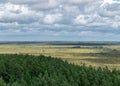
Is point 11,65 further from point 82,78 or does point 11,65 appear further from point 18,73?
point 82,78

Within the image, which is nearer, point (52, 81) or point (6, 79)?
point (52, 81)

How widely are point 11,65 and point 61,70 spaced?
1886 centimetres

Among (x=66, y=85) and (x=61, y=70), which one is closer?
(x=66, y=85)

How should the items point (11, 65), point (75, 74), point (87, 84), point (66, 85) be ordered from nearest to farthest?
point (66, 85), point (87, 84), point (75, 74), point (11, 65)

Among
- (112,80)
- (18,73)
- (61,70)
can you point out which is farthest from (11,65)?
(112,80)

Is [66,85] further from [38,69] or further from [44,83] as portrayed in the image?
[38,69]

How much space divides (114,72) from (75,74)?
18.5m

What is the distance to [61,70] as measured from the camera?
120m

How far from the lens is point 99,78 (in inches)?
4213

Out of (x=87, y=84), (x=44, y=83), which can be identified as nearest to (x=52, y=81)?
(x=44, y=83)

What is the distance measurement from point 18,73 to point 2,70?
5.87 m

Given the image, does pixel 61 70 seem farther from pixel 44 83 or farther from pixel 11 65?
pixel 44 83

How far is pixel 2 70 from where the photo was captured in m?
114

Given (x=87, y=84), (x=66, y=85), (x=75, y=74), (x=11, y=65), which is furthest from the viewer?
(x=11, y=65)
